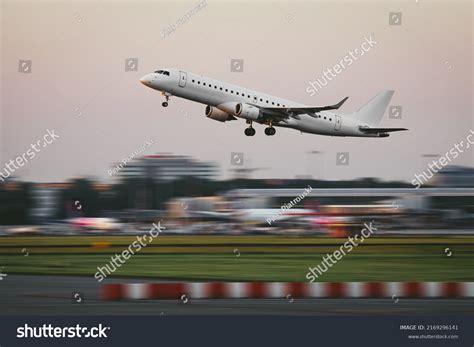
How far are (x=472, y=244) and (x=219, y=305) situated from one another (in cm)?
597

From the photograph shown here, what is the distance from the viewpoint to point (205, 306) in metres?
11.6

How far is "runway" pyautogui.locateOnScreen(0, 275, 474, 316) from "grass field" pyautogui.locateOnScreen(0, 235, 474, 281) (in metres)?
1.78

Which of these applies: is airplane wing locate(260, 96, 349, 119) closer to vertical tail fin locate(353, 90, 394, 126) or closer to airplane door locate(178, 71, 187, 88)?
vertical tail fin locate(353, 90, 394, 126)

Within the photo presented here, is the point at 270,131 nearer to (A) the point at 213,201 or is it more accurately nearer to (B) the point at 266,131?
(B) the point at 266,131

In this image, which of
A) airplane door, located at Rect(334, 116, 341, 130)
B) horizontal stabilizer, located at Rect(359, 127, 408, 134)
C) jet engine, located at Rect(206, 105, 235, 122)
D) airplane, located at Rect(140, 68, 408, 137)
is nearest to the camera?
horizontal stabilizer, located at Rect(359, 127, 408, 134)

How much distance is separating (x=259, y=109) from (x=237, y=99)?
601 mm

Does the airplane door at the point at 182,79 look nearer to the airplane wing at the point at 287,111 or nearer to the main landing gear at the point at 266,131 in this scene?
the main landing gear at the point at 266,131

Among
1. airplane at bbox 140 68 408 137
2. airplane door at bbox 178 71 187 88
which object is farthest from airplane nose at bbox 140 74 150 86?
airplane door at bbox 178 71 187 88

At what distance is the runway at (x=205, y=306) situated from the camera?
11.3 metres

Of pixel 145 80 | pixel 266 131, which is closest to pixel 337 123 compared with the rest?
pixel 266 131

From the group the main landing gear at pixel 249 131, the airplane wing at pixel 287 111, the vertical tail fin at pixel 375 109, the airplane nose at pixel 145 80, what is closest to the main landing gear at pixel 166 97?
the airplane nose at pixel 145 80

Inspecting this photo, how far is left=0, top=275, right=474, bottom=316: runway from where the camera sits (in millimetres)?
11289

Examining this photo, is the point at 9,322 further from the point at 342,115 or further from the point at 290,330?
the point at 342,115

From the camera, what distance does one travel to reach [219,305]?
11.8 m
